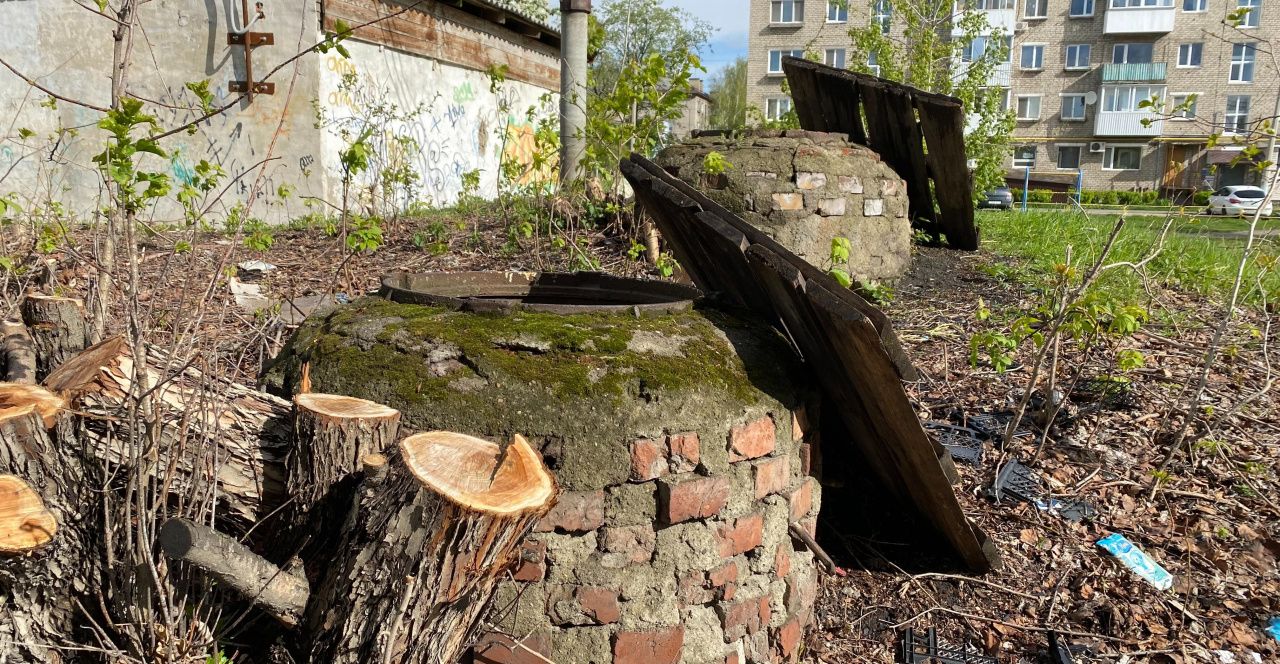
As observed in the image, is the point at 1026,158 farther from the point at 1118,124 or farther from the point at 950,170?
the point at 950,170

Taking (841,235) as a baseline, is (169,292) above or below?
below

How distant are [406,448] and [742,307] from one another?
1.51 m

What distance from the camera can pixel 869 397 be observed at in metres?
2.55

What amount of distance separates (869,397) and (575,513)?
36.6 inches

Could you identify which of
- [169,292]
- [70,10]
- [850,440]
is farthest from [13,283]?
[70,10]

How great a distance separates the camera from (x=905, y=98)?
20.1 feet

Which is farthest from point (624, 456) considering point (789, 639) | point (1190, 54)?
point (1190, 54)

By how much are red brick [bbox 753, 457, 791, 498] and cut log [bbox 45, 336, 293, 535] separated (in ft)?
4.12

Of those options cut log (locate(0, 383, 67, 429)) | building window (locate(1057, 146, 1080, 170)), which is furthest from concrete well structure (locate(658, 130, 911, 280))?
Result: building window (locate(1057, 146, 1080, 170))

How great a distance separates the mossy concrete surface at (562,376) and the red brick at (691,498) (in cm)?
5

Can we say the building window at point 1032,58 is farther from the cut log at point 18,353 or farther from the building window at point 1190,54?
the cut log at point 18,353

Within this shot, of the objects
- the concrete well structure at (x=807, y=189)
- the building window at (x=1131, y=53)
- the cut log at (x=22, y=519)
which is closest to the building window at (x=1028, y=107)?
the building window at (x=1131, y=53)

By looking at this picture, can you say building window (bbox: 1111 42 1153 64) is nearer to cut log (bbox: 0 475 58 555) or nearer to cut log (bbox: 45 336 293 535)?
cut log (bbox: 45 336 293 535)

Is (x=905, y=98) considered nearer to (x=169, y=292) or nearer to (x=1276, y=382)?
(x=1276, y=382)
